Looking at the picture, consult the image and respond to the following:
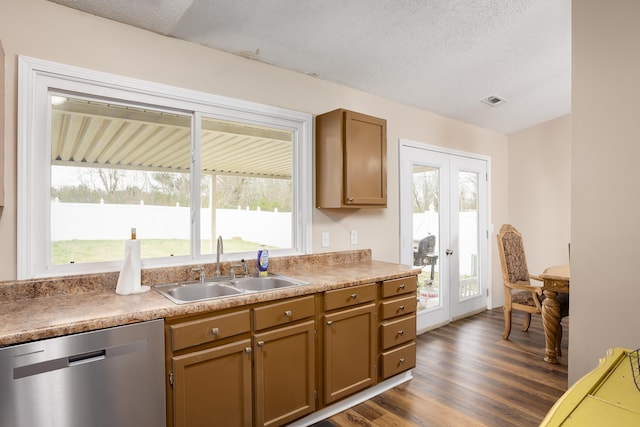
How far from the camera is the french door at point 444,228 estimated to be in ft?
12.4

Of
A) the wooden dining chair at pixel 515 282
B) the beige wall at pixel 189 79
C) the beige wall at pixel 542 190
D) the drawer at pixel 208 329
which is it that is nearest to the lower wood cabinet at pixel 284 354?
the drawer at pixel 208 329

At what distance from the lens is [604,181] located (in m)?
1.90

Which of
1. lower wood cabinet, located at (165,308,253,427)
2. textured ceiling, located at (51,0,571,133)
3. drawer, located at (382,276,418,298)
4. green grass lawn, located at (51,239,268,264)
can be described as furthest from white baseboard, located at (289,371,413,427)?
textured ceiling, located at (51,0,571,133)

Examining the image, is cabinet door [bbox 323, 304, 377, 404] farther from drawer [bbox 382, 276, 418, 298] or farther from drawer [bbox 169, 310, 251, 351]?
drawer [bbox 169, 310, 251, 351]

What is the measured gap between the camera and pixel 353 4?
7.02ft

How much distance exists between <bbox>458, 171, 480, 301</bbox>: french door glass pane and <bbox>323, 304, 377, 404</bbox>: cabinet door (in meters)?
2.33

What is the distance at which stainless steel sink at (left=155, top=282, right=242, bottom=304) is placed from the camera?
2115 mm

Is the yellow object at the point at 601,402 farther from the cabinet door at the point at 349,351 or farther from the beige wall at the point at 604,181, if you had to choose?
the cabinet door at the point at 349,351

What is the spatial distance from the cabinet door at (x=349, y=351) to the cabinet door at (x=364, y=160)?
0.88m

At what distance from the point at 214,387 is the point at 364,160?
74.9 inches

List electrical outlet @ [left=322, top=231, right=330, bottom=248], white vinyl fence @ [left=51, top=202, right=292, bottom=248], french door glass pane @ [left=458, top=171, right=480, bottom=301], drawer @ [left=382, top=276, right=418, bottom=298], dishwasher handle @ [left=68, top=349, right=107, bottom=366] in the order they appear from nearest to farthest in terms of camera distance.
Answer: dishwasher handle @ [left=68, top=349, right=107, bottom=366], white vinyl fence @ [left=51, top=202, right=292, bottom=248], drawer @ [left=382, top=276, right=418, bottom=298], electrical outlet @ [left=322, top=231, right=330, bottom=248], french door glass pane @ [left=458, top=171, right=480, bottom=301]

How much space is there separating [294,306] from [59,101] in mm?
1764

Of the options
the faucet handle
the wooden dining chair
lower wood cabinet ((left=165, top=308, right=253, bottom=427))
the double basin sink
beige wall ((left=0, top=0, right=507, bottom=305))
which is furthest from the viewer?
the wooden dining chair

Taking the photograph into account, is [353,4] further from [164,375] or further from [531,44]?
[164,375]
